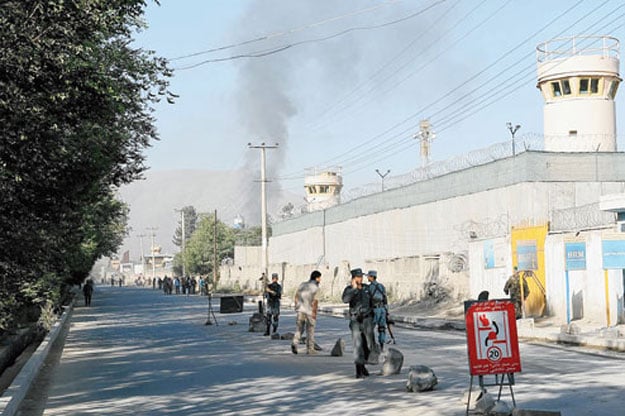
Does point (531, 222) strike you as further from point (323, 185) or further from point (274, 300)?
point (323, 185)

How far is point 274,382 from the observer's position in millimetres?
14320

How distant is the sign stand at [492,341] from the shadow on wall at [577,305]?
59.3 ft

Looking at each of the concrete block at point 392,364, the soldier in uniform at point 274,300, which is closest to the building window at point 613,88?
the soldier in uniform at point 274,300

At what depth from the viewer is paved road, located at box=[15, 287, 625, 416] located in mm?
11539

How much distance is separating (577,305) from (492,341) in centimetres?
1843

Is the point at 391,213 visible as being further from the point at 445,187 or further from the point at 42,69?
the point at 42,69

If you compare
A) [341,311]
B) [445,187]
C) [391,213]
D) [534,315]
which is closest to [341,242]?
[391,213]

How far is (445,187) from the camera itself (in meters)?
52.4

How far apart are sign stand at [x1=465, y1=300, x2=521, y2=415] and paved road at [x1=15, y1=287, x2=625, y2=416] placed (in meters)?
0.70

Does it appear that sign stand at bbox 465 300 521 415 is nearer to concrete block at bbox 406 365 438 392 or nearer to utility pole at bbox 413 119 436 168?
concrete block at bbox 406 365 438 392

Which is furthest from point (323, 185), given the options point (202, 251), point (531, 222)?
point (531, 222)

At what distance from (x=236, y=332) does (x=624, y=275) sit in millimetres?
11068

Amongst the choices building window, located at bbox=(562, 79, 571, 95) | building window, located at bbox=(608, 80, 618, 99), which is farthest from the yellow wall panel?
building window, located at bbox=(608, 80, 618, 99)

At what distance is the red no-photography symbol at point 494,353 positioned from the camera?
1065cm
